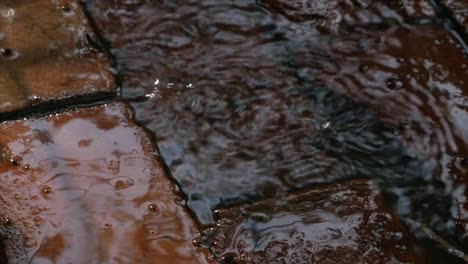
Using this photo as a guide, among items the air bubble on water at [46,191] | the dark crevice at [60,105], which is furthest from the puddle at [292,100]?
the dark crevice at [60,105]

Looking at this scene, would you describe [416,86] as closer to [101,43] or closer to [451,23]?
[451,23]

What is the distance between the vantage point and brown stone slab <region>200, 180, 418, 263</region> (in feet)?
8.15

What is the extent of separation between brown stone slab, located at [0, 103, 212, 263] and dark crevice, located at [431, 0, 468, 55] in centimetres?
159

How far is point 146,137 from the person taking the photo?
2811 millimetres

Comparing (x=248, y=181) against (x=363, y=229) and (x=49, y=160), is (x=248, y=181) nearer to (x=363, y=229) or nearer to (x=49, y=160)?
(x=363, y=229)

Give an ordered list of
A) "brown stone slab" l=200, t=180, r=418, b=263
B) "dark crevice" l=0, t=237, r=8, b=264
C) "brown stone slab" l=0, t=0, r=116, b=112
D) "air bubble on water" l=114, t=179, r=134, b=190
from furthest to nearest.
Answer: "brown stone slab" l=0, t=0, r=116, b=112
"air bubble on water" l=114, t=179, r=134, b=190
"brown stone slab" l=200, t=180, r=418, b=263
"dark crevice" l=0, t=237, r=8, b=264

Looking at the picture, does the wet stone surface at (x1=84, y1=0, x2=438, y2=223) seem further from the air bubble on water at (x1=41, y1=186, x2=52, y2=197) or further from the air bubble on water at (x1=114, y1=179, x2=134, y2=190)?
the air bubble on water at (x1=41, y1=186, x2=52, y2=197)

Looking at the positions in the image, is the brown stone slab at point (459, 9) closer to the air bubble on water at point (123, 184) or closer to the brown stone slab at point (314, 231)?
the brown stone slab at point (314, 231)

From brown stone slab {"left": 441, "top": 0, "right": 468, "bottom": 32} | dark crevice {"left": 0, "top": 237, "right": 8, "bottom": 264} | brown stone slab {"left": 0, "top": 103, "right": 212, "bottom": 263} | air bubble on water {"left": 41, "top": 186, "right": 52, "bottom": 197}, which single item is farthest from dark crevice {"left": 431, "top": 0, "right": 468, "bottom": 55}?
dark crevice {"left": 0, "top": 237, "right": 8, "bottom": 264}

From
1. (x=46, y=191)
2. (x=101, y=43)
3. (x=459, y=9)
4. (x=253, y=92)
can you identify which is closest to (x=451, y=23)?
(x=459, y=9)

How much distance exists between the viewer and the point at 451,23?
3.36 m

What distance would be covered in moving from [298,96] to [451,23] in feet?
3.09

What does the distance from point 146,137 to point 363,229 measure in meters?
0.94

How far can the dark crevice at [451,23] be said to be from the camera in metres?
3.29
